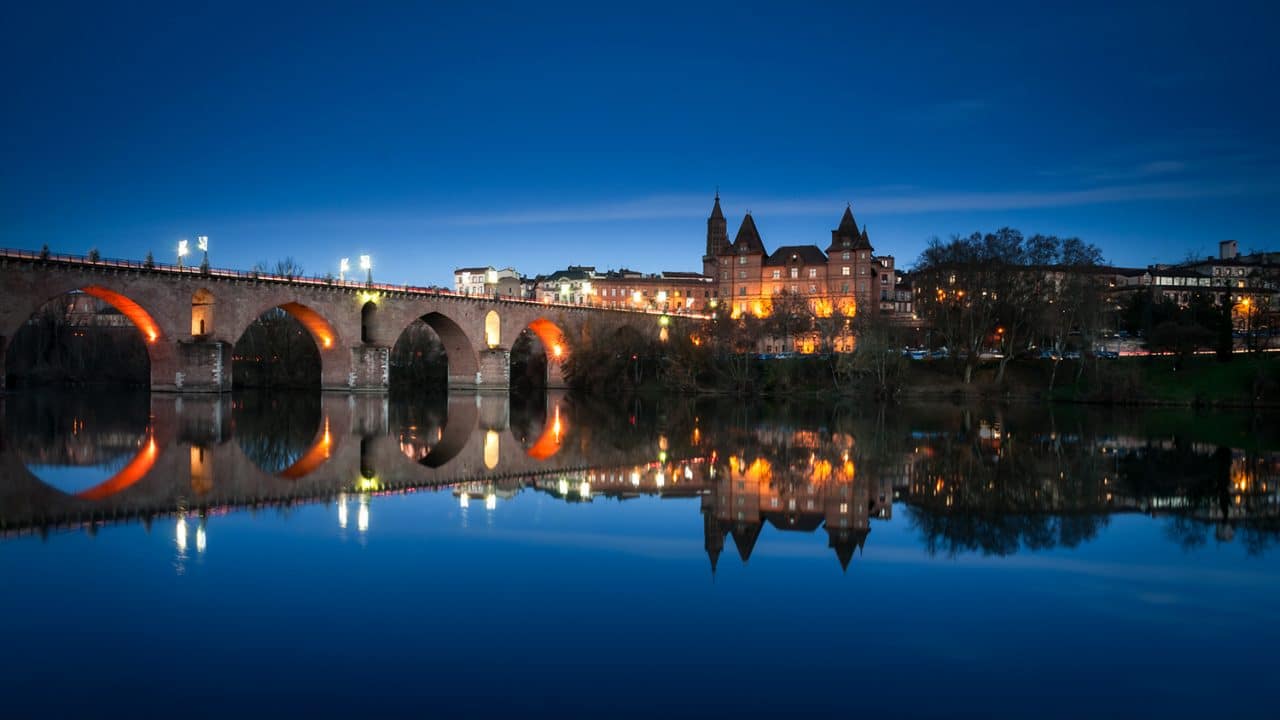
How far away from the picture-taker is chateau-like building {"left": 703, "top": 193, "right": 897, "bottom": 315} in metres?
113

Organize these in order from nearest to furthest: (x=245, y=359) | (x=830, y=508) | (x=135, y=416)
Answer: (x=830, y=508) → (x=135, y=416) → (x=245, y=359)

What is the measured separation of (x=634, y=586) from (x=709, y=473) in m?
10.8

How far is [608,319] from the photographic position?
84562 millimetres

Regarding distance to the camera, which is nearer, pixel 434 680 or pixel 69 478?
pixel 434 680

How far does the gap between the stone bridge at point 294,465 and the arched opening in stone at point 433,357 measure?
124ft

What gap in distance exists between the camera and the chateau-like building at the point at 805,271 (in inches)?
4459

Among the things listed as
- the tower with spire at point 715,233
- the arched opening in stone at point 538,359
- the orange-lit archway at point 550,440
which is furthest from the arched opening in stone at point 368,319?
the tower with spire at point 715,233

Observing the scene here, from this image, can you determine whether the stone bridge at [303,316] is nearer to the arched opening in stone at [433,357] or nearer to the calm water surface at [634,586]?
the arched opening in stone at [433,357]

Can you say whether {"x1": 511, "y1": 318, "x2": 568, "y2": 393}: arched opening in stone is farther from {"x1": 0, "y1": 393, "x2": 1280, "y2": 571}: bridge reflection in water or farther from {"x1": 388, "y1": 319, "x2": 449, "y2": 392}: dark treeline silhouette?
{"x1": 0, "y1": 393, "x2": 1280, "y2": 571}: bridge reflection in water

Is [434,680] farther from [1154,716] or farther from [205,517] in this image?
[205,517]

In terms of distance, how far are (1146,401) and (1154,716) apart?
52.2 m

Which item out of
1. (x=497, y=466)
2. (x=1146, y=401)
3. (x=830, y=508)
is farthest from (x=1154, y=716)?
(x=1146, y=401)

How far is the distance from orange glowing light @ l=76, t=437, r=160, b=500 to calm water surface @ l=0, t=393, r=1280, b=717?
124 millimetres

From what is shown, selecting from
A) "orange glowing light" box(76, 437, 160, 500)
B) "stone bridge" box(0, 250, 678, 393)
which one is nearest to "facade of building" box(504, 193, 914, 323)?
"stone bridge" box(0, 250, 678, 393)
